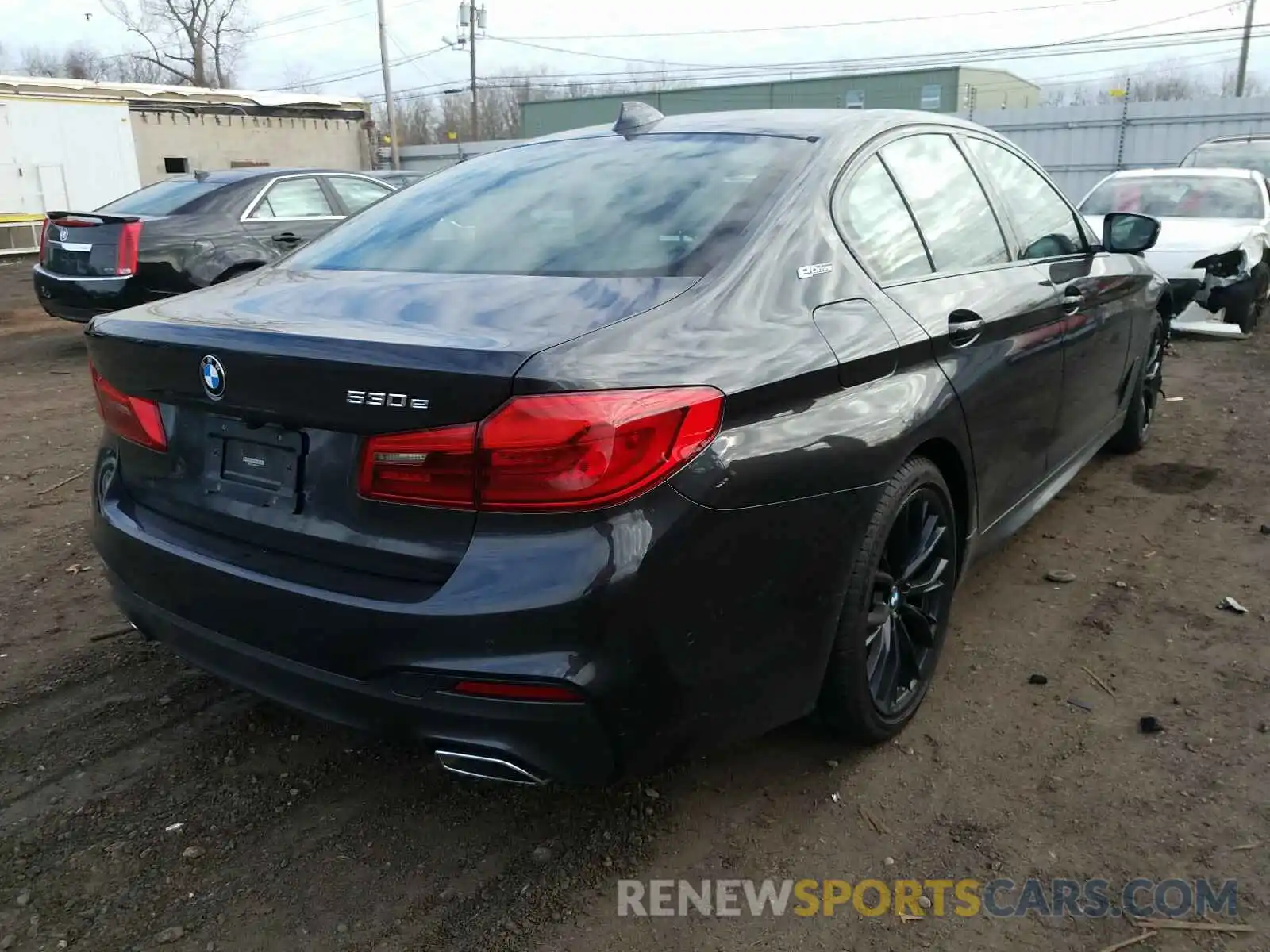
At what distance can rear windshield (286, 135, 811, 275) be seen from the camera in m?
2.40

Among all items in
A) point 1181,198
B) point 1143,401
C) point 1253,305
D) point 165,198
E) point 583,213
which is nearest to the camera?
point 583,213

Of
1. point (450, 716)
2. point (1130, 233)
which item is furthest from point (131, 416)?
point (1130, 233)

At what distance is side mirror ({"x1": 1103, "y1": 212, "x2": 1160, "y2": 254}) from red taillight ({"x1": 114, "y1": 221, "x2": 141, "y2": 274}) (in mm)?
6636

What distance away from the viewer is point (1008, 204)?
3.51 m

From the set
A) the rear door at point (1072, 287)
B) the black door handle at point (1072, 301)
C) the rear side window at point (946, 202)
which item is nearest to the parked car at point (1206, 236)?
the rear door at point (1072, 287)

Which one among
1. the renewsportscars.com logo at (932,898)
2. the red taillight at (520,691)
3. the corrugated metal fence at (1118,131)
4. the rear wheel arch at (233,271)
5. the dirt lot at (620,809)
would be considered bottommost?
the renewsportscars.com logo at (932,898)

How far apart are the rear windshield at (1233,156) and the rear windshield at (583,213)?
12.6m

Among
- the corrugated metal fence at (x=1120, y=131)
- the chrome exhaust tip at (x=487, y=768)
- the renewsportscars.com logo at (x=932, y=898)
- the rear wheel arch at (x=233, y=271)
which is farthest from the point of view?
the corrugated metal fence at (x=1120, y=131)

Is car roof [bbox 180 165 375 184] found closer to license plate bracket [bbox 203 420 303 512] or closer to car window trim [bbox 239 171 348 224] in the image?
car window trim [bbox 239 171 348 224]

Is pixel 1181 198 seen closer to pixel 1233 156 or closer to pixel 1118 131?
pixel 1233 156

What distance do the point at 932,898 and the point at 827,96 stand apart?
1788 inches

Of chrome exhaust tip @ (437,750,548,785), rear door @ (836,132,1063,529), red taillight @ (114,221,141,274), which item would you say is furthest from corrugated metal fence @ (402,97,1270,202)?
chrome exhaust tip @ (437,750,548,785)

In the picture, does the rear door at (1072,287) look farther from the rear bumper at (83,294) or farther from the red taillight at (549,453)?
the rear bumper at (83,294)

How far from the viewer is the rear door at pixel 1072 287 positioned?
11.6ft
